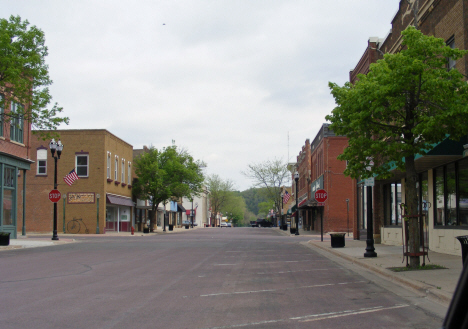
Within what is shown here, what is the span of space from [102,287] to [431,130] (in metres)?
8.47

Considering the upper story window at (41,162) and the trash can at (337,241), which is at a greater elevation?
the upper story window at (41,162)

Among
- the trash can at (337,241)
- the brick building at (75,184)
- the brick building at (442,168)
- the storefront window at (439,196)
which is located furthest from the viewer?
the brick building at (75,184)

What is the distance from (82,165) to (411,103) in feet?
123

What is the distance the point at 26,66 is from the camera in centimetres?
2314

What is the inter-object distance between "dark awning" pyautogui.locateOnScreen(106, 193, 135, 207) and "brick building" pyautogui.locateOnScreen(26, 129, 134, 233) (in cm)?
11

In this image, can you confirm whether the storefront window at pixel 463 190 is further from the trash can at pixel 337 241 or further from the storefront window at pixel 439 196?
the trash can at pixel 337 241

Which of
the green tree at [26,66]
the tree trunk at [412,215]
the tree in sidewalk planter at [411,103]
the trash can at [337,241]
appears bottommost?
the trash can at [337,241]

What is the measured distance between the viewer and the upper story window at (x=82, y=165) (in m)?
45.2

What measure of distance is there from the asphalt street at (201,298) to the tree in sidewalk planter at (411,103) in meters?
3.40

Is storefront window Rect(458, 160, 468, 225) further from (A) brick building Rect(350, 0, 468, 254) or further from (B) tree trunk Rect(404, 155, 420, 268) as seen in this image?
(B) tree trunk Rect(404, 155, 420, 268)

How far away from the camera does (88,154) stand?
45.3 meters

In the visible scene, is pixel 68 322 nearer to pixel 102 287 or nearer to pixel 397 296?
pixel 102 287

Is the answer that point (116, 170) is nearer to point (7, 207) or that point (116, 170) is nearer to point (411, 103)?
point (7, 207)

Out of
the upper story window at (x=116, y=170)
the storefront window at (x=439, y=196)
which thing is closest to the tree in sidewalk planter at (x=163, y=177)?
the upper story window at (x=116, y=170)
